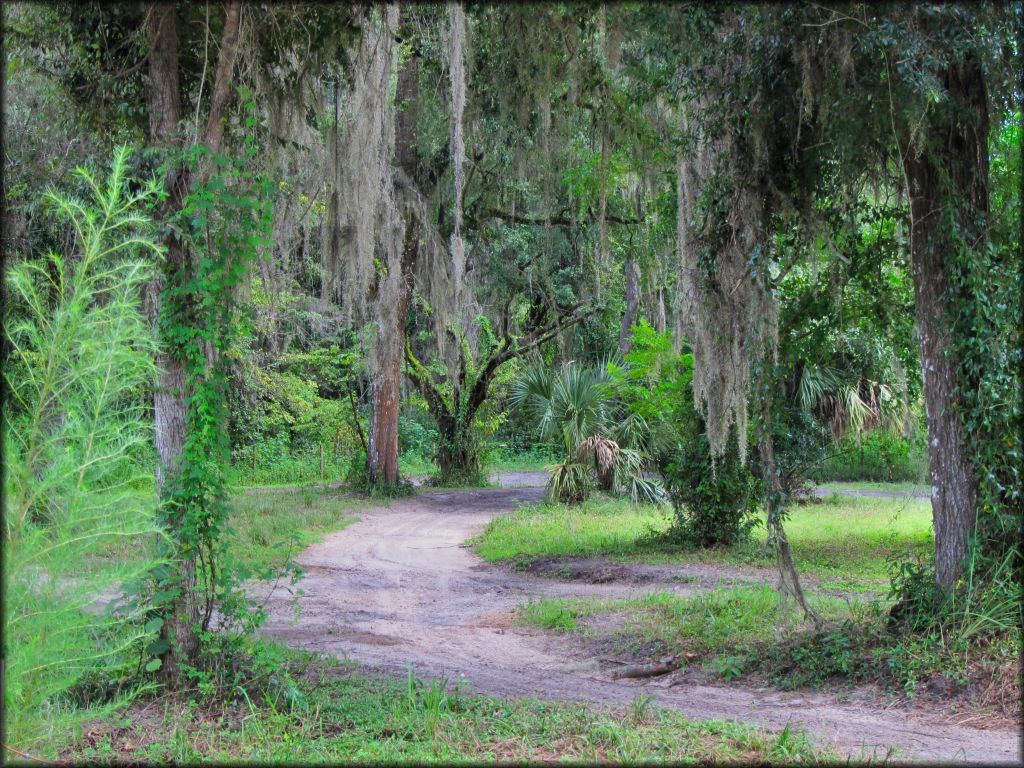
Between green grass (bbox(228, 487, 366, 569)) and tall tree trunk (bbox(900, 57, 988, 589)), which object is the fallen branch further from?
green grass (bbox(228, 487, 366, 569))

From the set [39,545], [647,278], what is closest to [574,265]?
[647,278]

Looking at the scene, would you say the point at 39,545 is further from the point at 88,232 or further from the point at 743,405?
the point at 743,405

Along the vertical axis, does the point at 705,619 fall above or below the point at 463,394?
below

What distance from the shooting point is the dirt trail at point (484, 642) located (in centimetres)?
478

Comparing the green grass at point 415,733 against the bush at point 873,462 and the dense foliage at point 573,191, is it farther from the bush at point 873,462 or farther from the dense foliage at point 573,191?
the bush at point 873,462

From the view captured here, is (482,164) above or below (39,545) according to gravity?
above

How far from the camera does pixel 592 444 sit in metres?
15.6

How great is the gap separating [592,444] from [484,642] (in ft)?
27.6

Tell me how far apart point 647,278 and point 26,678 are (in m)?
10.3

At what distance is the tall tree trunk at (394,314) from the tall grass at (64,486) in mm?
11692

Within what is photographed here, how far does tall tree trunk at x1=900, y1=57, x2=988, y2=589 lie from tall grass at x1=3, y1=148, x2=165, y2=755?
509 cm

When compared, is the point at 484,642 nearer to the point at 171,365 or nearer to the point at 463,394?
the point at 171,365

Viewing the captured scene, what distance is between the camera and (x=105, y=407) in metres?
4.25

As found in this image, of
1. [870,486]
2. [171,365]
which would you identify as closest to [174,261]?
[171,365]
